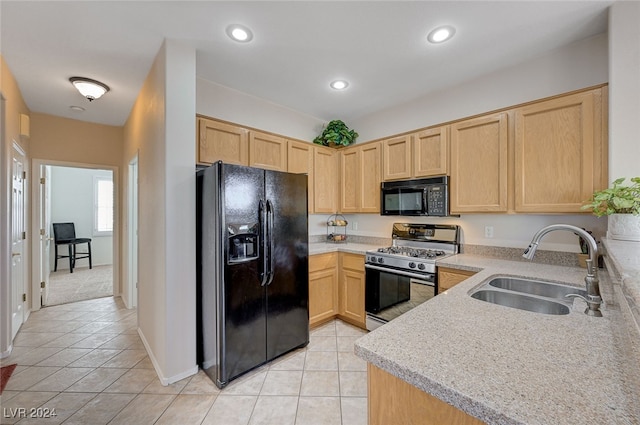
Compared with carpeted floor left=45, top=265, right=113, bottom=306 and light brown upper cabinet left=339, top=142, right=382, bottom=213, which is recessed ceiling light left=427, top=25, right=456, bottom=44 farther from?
carpeted floor left=45, top=265, right=113, bottom=306

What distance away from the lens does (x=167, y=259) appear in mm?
1998

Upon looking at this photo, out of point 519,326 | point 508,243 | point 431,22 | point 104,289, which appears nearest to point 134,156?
point 104,289

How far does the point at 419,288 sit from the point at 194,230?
1984mm

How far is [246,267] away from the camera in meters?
2.10

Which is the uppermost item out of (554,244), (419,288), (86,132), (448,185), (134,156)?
(86,132)

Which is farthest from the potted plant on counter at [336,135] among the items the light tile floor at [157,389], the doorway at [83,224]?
the doorway at [83,224]

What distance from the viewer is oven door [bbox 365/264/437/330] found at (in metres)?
2.41

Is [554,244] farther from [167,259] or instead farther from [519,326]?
[167,259]

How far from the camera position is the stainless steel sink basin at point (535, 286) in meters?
1.66

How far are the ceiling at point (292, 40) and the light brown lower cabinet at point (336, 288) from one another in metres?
1.87

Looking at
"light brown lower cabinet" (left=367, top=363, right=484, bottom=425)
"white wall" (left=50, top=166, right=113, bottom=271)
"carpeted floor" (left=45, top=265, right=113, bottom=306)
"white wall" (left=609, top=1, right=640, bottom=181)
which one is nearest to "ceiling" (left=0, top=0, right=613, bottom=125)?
"white wall" (left=609, top=1, right=640, bottom=181)

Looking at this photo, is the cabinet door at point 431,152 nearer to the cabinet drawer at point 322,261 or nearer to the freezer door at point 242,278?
the cabinet drawer at point 322,261

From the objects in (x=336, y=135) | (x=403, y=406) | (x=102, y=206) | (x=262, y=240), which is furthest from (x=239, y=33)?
(x=102, y=206)

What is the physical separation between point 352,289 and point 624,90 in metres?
2.61
